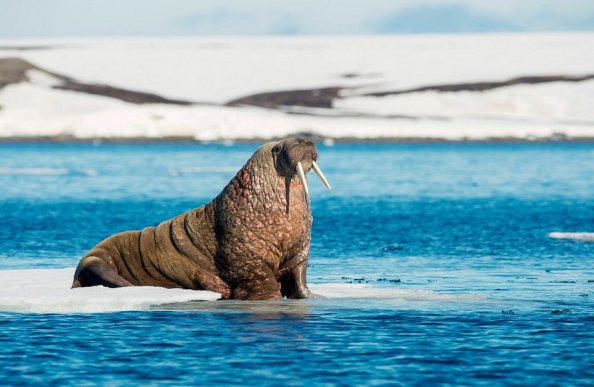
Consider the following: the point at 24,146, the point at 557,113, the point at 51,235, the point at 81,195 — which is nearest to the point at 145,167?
the point at 81,195

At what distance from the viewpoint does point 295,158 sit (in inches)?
495

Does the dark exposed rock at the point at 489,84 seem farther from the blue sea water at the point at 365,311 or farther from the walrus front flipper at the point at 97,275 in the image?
the walrus front flipper at the point at 97,275

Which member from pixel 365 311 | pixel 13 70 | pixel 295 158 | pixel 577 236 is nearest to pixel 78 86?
pixel 13 70

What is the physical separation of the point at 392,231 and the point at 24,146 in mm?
58061

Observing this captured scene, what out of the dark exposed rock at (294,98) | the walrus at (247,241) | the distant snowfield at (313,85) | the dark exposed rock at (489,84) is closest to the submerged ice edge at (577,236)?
the walrus at (247,241)

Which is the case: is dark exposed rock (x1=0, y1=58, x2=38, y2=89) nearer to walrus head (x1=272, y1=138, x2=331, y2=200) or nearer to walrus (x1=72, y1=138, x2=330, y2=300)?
walrus (x1=72, y1=138, x2=330, y2=300)

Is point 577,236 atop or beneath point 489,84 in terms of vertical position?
beneath

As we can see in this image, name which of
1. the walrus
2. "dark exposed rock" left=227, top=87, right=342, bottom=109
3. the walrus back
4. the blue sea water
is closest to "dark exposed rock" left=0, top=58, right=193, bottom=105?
"dark exposed rock" left=227, top=87, right=342, bottom=109

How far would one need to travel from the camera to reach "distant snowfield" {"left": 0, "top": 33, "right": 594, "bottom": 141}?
7562cm

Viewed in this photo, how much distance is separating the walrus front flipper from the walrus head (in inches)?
74.8

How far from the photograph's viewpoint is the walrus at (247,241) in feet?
41.7

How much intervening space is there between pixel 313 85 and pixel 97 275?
267 ft

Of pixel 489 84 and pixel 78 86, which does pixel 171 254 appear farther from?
pixel 489 84

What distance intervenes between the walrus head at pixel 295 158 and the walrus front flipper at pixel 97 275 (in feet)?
6.23
